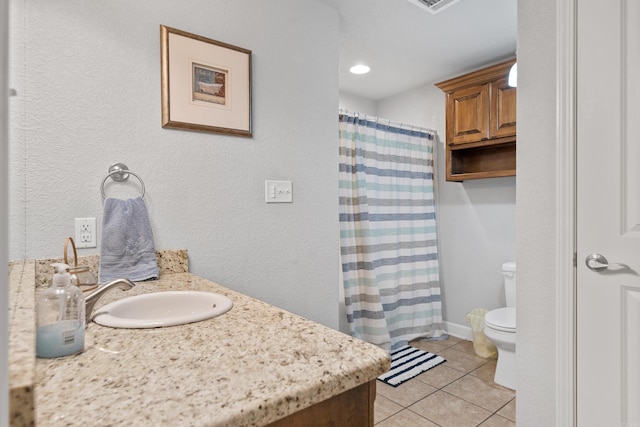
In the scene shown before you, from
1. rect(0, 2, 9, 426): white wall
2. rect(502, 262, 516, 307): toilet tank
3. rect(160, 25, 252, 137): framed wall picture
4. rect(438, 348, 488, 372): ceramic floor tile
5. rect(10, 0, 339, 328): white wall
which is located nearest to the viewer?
rect(0, 2, 9, 426): white wall

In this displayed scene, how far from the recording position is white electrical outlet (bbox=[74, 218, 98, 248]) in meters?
1.41

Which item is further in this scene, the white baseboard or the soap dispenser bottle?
the white baseboard

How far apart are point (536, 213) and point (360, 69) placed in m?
2.11

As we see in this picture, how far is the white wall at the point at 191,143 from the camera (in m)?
1.35

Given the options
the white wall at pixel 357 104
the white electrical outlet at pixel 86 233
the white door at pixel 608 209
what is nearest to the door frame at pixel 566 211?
the white door at pixel 608 209

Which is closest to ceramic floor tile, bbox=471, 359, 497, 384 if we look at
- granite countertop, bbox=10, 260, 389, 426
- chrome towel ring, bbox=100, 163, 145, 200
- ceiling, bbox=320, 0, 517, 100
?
granite countertop, bbox=10, 260, 389, 426

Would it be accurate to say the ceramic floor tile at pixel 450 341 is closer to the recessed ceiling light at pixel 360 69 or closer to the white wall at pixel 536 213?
the white wall at pixel 536 213

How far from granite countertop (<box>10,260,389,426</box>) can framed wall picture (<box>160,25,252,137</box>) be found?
3.44ft

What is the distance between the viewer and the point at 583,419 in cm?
134

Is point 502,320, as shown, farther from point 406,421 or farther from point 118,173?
point 118,173

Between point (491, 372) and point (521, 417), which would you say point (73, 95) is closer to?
point (521, 417)

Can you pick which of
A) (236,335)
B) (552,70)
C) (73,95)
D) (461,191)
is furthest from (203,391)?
(461,191)

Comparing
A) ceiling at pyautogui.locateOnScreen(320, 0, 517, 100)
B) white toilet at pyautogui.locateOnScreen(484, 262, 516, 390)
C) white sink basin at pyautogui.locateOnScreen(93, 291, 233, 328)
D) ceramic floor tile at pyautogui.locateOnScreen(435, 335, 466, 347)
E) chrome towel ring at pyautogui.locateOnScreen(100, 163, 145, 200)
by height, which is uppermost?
ceiling at pyautogui.locateOnScreen(320, 0, 517, 100)

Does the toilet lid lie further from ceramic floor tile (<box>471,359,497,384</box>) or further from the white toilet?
ceramic floor tile (<box>471,359,497,384</box>)
